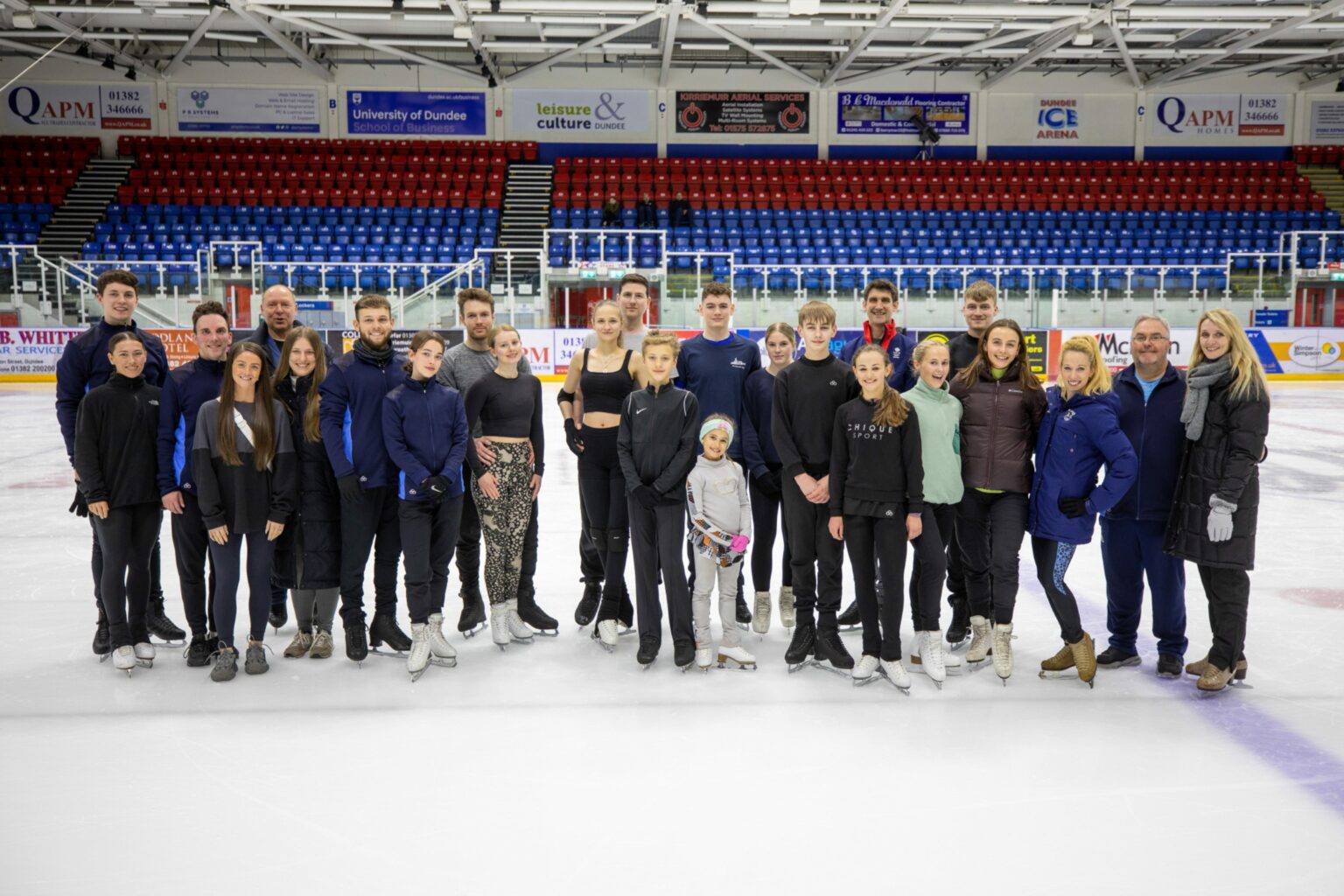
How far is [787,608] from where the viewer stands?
5.16 m

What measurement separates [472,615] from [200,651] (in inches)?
48.8

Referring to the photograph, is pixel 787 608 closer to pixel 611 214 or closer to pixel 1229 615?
pixel 1229 615

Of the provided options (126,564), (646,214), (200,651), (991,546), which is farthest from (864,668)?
(646,214)

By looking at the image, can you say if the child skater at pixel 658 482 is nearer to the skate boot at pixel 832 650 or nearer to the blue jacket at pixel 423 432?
the skate boot at pixel 832 650

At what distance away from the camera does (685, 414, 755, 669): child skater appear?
14.6 ft

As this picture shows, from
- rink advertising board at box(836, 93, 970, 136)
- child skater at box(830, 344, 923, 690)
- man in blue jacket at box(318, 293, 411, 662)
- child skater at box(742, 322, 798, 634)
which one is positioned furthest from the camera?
rink advertising board at box(836, 93, 970, 136)

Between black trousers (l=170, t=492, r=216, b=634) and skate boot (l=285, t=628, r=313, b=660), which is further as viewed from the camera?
skate boot (l=285, t=628, r=313, b=660)

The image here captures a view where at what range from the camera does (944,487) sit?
4.27 metres

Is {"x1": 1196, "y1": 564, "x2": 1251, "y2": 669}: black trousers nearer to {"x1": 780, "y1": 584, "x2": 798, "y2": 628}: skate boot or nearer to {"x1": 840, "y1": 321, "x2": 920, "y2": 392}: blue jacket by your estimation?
{"x1": 840, "y1": 321, "x2": 920, "y2": 392}: blue jacket

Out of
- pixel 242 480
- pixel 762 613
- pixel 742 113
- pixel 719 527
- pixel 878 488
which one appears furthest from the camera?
pixel 742 113

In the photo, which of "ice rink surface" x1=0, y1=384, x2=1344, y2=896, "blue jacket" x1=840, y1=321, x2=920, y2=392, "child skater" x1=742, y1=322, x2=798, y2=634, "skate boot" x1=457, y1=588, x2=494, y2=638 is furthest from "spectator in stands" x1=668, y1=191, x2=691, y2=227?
"ice rink surface" x1=0, y1=384, x2=1344, y2=896

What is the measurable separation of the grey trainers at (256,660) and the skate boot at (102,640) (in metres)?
0.70

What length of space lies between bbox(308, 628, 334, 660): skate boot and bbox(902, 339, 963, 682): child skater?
8.77 feet

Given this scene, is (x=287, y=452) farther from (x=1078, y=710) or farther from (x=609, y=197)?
(x=609, y=197)
